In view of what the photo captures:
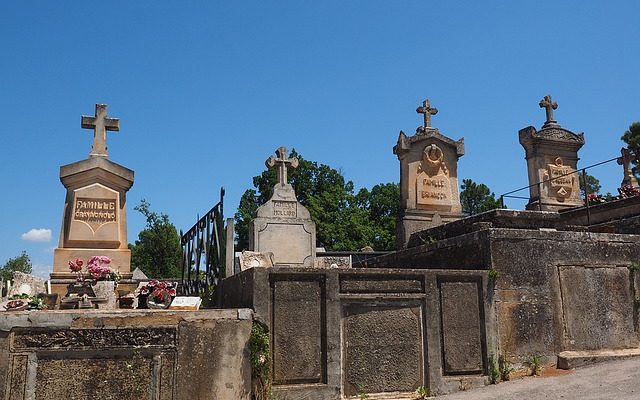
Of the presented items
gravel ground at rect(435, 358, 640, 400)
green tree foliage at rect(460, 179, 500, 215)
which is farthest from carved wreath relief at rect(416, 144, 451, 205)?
green tree foliage at rect(460, 179, 500, 215)

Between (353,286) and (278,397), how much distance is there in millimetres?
1403

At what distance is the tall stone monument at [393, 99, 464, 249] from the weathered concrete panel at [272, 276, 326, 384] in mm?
8564

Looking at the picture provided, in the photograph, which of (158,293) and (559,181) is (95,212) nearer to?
(158,293)

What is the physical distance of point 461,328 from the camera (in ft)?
21.6

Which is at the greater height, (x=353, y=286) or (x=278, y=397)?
(x=353, y=286)

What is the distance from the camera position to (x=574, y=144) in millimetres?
16078

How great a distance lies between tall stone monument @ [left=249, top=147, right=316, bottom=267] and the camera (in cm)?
1503

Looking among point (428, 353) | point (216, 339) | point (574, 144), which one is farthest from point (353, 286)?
point (574, 144)

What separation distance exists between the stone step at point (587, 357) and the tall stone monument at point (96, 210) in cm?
1021

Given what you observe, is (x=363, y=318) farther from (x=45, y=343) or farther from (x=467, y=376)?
(x=45, y=343)

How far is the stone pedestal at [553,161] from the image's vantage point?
50.6 feet

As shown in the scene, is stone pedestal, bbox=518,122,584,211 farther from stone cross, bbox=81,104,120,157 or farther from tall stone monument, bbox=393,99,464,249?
stone cross, bbox=81,104,120,157

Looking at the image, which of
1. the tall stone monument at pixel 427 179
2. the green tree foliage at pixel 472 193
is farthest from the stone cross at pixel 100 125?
the green tree foliage at pixel 472 193

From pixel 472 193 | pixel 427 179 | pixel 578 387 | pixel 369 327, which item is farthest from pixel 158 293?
pixel 472 193
